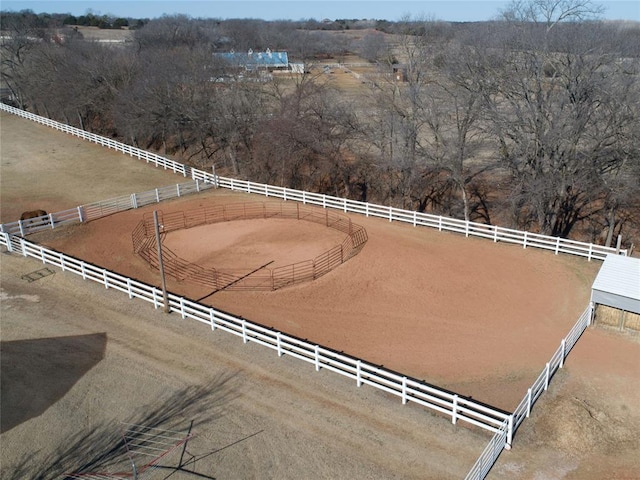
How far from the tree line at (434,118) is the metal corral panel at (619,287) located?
10452mm

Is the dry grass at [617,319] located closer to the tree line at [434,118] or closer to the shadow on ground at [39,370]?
the tree line at [434,118]

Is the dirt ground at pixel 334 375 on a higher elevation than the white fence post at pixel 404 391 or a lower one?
lower

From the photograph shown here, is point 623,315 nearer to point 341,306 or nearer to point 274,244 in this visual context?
point 341,306

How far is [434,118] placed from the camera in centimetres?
3416

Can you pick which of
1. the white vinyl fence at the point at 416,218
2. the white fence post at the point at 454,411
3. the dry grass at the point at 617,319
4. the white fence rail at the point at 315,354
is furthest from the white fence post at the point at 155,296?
the dry grass at the point at 617,319

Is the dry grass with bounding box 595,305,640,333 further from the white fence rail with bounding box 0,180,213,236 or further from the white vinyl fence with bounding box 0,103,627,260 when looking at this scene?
the white fence rail with bounding box 0,180,213,236

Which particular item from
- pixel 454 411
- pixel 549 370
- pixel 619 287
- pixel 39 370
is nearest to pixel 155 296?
pixel 39 370

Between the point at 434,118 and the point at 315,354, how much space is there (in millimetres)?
22309

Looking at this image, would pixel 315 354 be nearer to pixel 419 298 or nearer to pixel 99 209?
pixel 419 298

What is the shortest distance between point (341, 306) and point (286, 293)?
2585mm

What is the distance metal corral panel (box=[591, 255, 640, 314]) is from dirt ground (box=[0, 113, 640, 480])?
1.16 meters

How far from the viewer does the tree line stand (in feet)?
92.6

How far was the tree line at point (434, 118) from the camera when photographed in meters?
28.2

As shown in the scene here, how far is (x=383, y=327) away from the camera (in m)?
19.0
